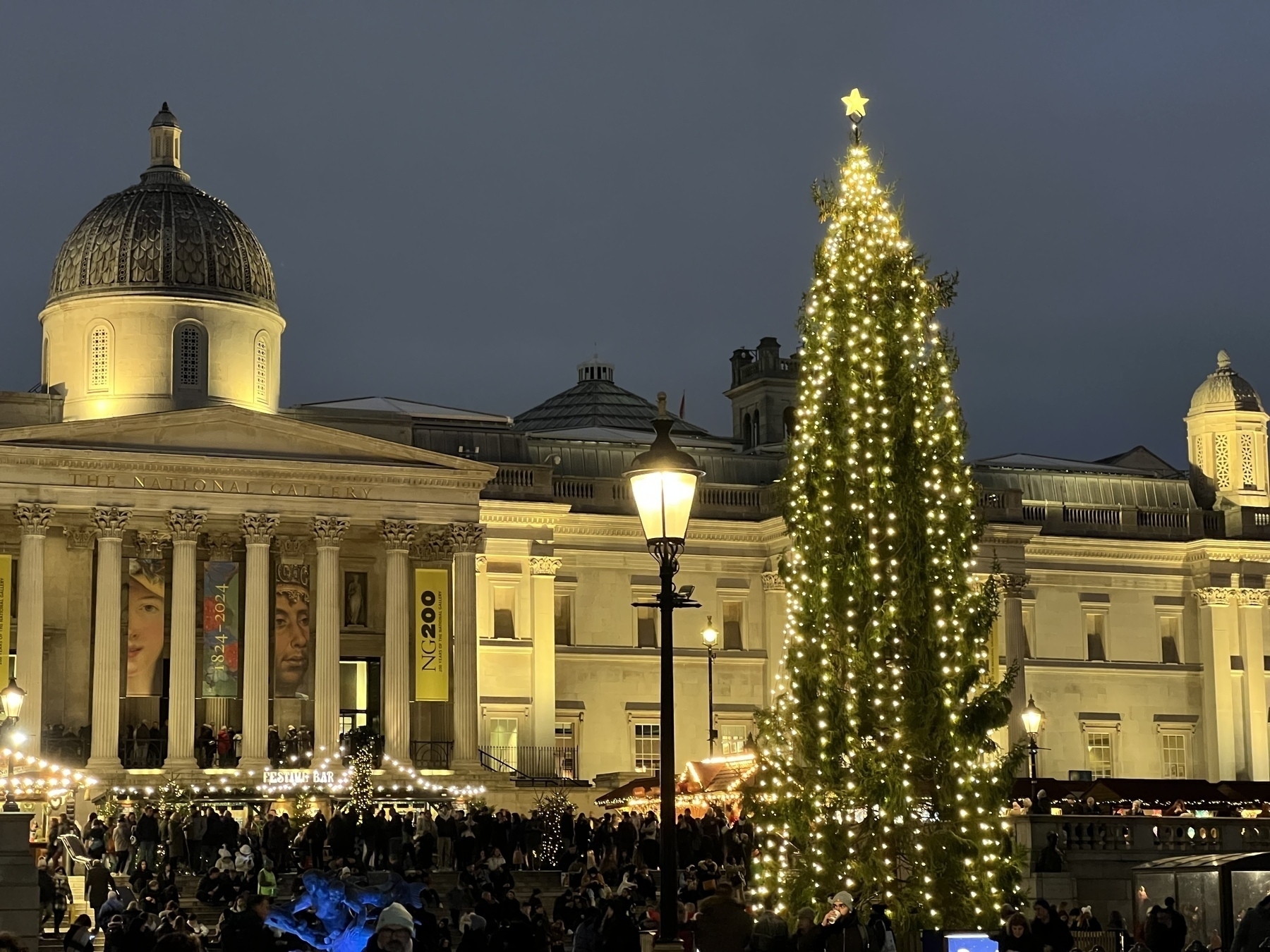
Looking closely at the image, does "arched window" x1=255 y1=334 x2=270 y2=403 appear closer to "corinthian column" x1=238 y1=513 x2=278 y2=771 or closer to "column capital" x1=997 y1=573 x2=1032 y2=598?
"corinthian column" x1=238 y1=513 x2=278 y2=771

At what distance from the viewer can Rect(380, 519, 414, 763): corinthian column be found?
Answer: 59531 millimetres

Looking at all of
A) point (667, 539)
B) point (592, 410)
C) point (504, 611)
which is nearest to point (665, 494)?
point (667, 539)

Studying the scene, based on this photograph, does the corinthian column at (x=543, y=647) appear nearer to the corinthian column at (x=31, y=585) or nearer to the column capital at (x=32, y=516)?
the corinthian column at (x=31, y=585)

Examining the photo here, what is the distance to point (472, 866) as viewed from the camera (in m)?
41.1

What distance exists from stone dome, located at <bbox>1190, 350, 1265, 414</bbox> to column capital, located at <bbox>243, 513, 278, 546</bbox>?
113ft

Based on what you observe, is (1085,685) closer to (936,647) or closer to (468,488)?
(468,488)

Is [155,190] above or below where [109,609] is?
above

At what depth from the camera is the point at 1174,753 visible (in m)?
75.4

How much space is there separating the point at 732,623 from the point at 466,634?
12.7m

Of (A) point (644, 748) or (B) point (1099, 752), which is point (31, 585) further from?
(B) point (1099, 752)

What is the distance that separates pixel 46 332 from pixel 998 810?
140 feet

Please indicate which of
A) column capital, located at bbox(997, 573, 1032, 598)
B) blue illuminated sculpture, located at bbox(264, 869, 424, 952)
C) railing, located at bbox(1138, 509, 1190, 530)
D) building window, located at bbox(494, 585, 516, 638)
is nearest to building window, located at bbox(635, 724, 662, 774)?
building window, located at bbox(494, 585, 516, 638)

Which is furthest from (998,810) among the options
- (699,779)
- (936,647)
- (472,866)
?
(699,779)

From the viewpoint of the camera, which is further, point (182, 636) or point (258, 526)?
point (258, 526)
